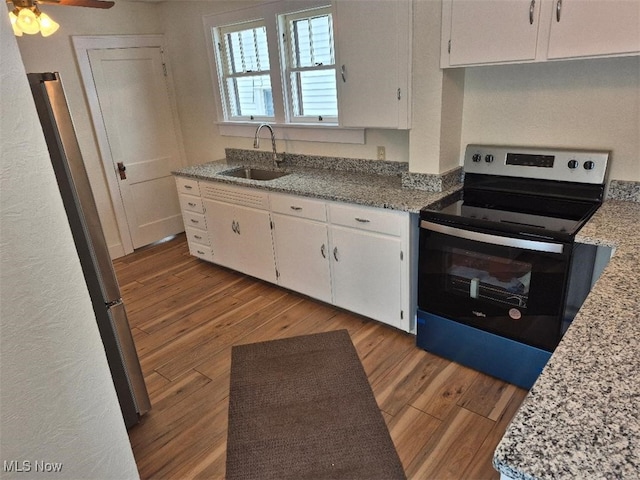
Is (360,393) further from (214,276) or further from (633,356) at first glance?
(214,276)

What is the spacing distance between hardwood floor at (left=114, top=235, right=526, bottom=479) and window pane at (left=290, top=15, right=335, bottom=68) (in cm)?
182

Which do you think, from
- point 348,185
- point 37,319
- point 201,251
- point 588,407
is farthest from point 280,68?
point 588,407

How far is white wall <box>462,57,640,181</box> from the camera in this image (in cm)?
210

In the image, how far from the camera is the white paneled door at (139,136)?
396cm

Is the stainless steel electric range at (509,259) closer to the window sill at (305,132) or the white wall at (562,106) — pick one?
the white wall at (562,106)

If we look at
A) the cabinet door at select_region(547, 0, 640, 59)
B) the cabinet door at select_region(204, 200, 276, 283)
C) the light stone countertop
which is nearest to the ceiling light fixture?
the light stone countertop

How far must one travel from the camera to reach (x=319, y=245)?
2.88 m

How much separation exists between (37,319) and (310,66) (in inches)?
113

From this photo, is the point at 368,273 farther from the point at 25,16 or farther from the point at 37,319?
the point at 25,16

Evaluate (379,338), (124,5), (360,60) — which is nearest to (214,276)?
(379,338)

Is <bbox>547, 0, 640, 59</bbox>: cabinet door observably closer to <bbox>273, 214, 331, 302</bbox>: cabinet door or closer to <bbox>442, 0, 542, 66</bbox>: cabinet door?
<bbox>442, 0, 542, 66</bbox>: cabinet door

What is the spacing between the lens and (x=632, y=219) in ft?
6.43

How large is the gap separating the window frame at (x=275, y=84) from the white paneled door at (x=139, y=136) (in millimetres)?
723

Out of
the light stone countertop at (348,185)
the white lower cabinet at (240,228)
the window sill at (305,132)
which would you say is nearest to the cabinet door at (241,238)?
the white lower cabinet at (240,228)
